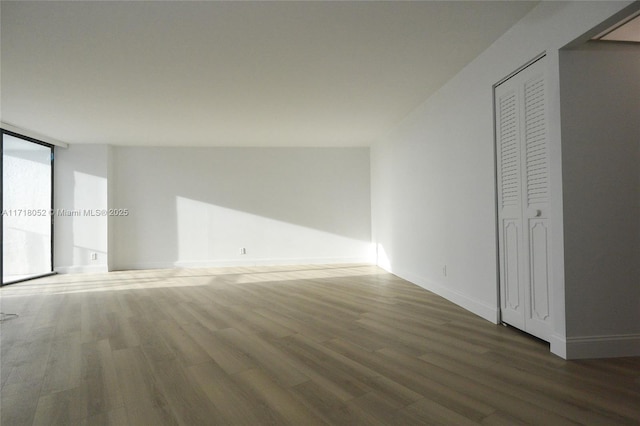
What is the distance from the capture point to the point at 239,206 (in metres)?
8.15

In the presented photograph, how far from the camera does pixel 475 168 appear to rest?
3.78 meters

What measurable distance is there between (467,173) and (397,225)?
100 inches

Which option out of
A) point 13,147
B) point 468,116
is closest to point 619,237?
point 468,116

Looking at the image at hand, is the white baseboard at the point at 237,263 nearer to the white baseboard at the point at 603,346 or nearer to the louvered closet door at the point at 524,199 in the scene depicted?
the louvered closet door at the point at 524,199

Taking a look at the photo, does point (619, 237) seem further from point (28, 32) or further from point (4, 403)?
point (28, 32)

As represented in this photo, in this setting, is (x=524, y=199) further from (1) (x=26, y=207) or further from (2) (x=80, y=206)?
(2) (x=80, y=206)

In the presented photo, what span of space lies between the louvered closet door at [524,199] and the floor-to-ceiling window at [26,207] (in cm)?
743

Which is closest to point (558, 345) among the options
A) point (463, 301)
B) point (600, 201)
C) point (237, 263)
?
point (600, 201)

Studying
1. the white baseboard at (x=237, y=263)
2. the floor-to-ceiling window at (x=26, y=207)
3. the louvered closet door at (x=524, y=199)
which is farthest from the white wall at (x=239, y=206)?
the louvered closet door at (x=524, y=199)

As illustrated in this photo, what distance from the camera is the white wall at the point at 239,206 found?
786 cm

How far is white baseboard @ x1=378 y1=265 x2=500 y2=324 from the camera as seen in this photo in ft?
11.3

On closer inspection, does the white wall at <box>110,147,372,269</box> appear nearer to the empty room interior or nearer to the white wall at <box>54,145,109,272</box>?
the white wall at <box>54,145,109,272</box>

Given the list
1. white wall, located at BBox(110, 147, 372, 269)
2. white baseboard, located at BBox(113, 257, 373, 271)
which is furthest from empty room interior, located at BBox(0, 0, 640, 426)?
white wall, located at BBox(110, 147, 372, 269)

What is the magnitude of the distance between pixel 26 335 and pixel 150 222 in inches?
186
